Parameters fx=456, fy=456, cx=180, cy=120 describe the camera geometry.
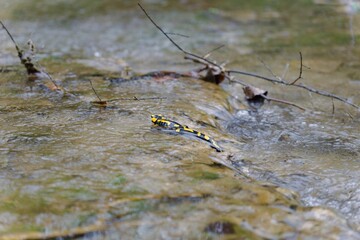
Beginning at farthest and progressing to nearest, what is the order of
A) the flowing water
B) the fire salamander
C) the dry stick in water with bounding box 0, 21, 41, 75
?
the dry stick in water with bounding box 0, 21, 41, 75 → the fire salamander → the flowing water

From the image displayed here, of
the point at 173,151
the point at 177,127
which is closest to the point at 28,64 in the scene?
the point at 177,127

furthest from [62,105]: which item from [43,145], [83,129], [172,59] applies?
[172,59]

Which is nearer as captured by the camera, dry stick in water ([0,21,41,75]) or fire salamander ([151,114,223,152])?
fire salamander ([151,114,223,152])

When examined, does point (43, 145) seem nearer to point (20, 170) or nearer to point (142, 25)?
point (20, 170)

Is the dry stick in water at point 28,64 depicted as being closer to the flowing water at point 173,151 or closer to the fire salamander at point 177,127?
the flowing water at point 173,151

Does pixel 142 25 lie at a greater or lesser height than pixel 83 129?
lesser

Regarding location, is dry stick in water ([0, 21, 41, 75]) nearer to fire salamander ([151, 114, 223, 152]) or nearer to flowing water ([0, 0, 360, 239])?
flowing water ([0, 0, 360, 239])

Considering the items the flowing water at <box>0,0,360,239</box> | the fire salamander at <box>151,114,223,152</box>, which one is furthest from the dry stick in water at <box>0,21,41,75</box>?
the fire salamander at <box>151,114,223,152</box>

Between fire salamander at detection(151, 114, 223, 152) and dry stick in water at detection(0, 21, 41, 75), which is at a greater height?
fire salamander at detection(151, 114, 223, 152)
